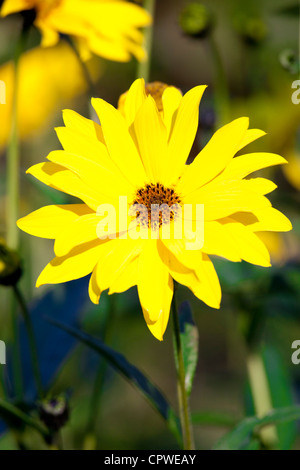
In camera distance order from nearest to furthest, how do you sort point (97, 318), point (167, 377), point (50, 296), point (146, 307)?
1. point (146, 307)
2. point (50, 296)
3. point (97, 318)
4. point (167, 377)

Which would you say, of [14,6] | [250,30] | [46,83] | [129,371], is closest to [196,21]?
[250,30]

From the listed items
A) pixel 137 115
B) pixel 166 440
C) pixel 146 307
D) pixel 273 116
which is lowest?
pixel 166 440

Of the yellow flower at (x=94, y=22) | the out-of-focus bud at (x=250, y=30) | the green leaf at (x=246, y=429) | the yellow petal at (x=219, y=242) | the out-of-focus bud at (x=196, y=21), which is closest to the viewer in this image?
the yellow petal at (x=219, y=242)

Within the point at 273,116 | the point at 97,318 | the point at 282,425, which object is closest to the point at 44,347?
the point at 97,318

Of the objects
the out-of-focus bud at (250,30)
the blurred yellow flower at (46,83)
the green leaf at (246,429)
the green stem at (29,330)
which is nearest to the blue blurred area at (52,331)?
the green stem at (29,330)

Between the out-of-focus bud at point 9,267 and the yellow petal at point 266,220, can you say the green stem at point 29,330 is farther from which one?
the yellow petal at point 266,220

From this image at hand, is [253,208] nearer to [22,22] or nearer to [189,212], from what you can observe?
[189,212]

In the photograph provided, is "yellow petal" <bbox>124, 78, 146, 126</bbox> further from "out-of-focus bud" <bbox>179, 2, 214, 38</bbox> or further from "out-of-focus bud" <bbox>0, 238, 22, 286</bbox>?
"out-of-focus bud" <bbox>179, 2, 214, 38</bbox>

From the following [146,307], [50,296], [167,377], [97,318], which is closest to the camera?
[146,307]
